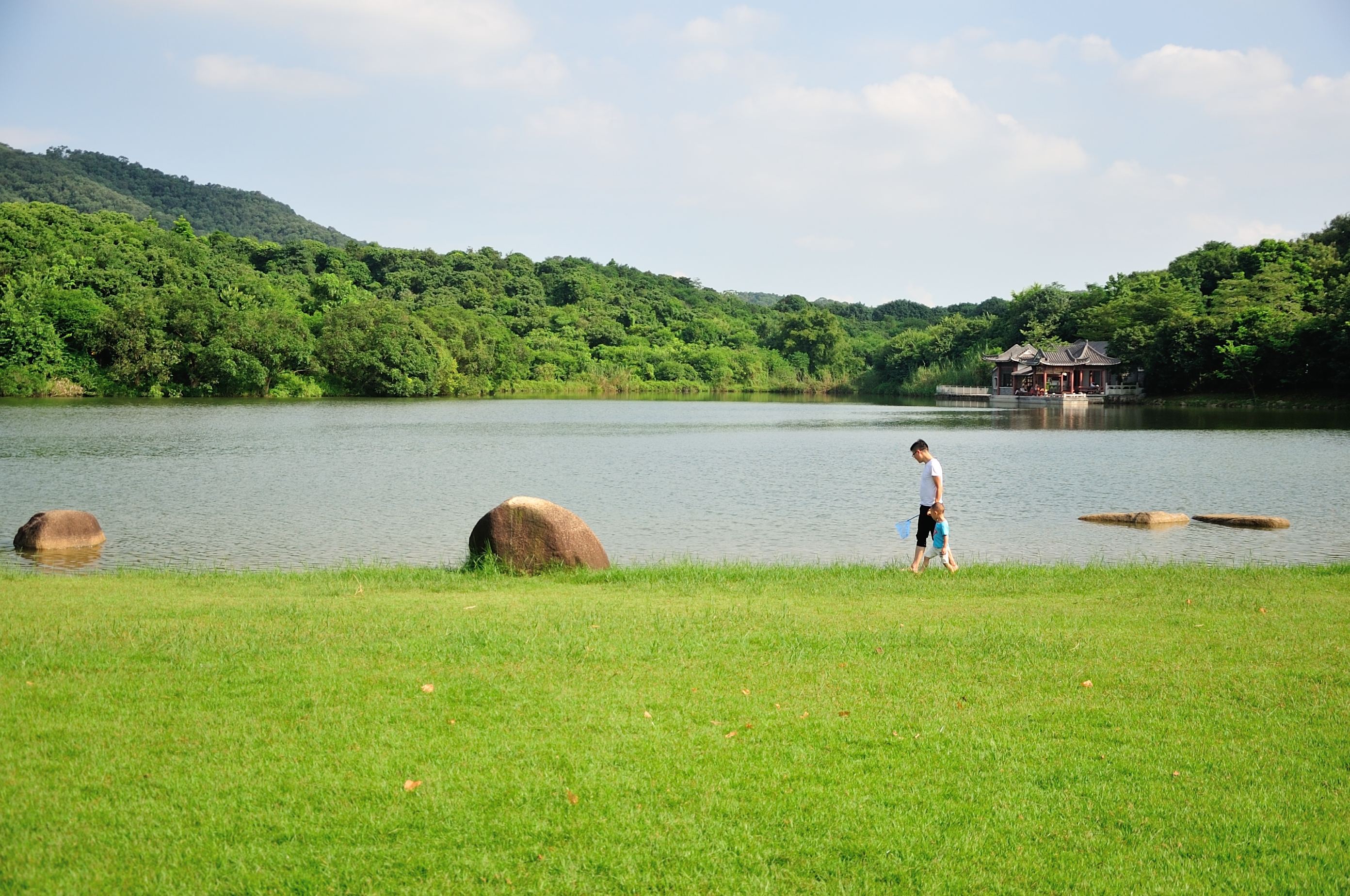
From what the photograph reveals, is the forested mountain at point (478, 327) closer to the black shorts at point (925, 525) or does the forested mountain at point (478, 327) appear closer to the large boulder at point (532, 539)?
the black shorts at point (925, 525)

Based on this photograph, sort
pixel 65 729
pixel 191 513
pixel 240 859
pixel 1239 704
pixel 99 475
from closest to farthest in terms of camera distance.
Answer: pixel 240 859
pixel 65 729
pixel 1239 704
pixel 191 513
pixel 99 475

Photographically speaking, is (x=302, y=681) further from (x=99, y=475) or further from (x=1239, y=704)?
(x=99, y=475)

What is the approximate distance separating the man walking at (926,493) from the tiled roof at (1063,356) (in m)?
71.6

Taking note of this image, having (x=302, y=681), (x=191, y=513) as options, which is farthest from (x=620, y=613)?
(x=191, y=513)

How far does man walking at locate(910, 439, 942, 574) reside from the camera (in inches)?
447

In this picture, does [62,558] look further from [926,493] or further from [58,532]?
[926,493]

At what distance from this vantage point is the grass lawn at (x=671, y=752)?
402 cm

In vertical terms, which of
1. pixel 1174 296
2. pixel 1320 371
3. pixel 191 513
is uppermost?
pixel 1174 296

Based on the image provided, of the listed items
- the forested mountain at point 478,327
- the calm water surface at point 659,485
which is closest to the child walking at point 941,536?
the calm water surface at point 659,485

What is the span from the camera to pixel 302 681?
6234 mm

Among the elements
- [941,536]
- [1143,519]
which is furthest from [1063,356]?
[941,536]

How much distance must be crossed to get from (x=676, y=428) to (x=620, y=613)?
36.8 meters

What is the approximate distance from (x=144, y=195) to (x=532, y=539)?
163 m

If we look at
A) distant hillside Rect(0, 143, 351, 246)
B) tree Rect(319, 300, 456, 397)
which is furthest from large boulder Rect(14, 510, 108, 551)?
distant hillside Rect(0, 143, 351, 246)
